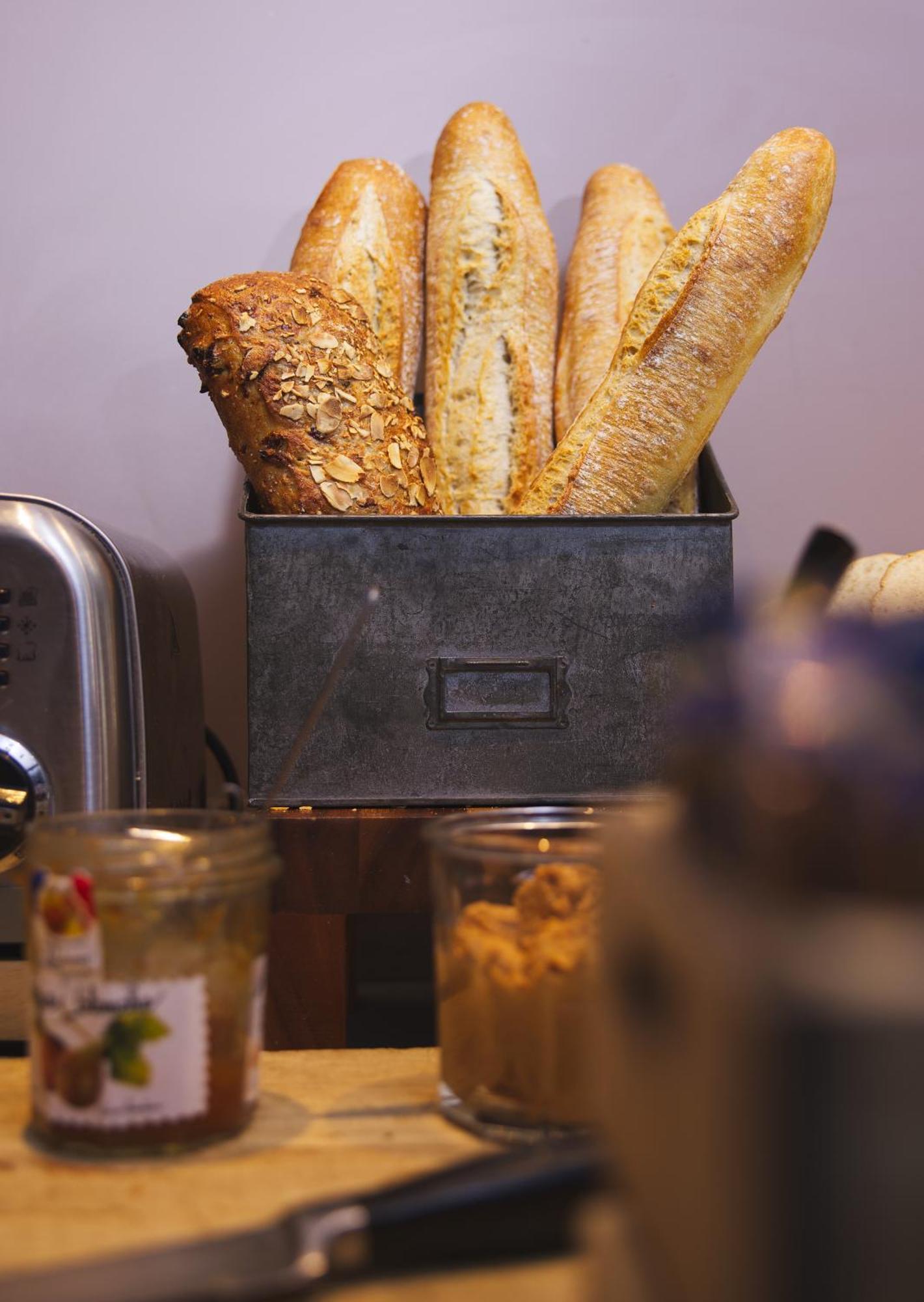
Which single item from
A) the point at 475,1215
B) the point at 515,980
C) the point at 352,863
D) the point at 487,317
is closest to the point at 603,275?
the point at 487,317

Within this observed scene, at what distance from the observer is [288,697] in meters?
0.84

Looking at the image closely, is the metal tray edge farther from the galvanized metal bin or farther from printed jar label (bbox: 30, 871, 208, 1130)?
printed jar label (bbox: 30, 871, 208, 1130)

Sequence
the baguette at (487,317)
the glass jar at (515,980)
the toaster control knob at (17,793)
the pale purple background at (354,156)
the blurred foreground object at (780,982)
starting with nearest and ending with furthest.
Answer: the blurred foreground object at (780,982)
the glass jar at (515,980)
the toaster control knob at (17,793)
the baguette at (487,317)
the pale purple background at (354,156)

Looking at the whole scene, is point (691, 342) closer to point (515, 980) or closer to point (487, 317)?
point (487, 317)

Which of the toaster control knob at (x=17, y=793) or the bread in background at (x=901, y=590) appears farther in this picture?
the bread in background at (x=901, y=590)

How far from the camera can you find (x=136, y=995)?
0.45 m

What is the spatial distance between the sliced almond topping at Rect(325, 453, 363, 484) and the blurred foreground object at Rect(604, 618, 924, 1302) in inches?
23.5

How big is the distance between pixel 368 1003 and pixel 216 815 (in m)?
0.59

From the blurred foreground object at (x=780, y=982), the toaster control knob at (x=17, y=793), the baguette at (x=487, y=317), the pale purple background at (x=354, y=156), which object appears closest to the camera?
the blurred foreground object at (x=780, y=982)

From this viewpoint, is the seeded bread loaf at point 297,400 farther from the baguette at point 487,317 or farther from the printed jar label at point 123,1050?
the printed jar label at point 123,1050

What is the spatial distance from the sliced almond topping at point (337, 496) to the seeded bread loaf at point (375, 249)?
0.31 meters

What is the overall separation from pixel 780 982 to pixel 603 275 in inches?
40.8

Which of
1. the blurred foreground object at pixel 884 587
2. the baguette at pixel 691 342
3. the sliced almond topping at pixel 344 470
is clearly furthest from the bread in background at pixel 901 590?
the sliced almond topping at pixel 344 470

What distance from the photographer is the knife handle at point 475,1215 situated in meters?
0.35
